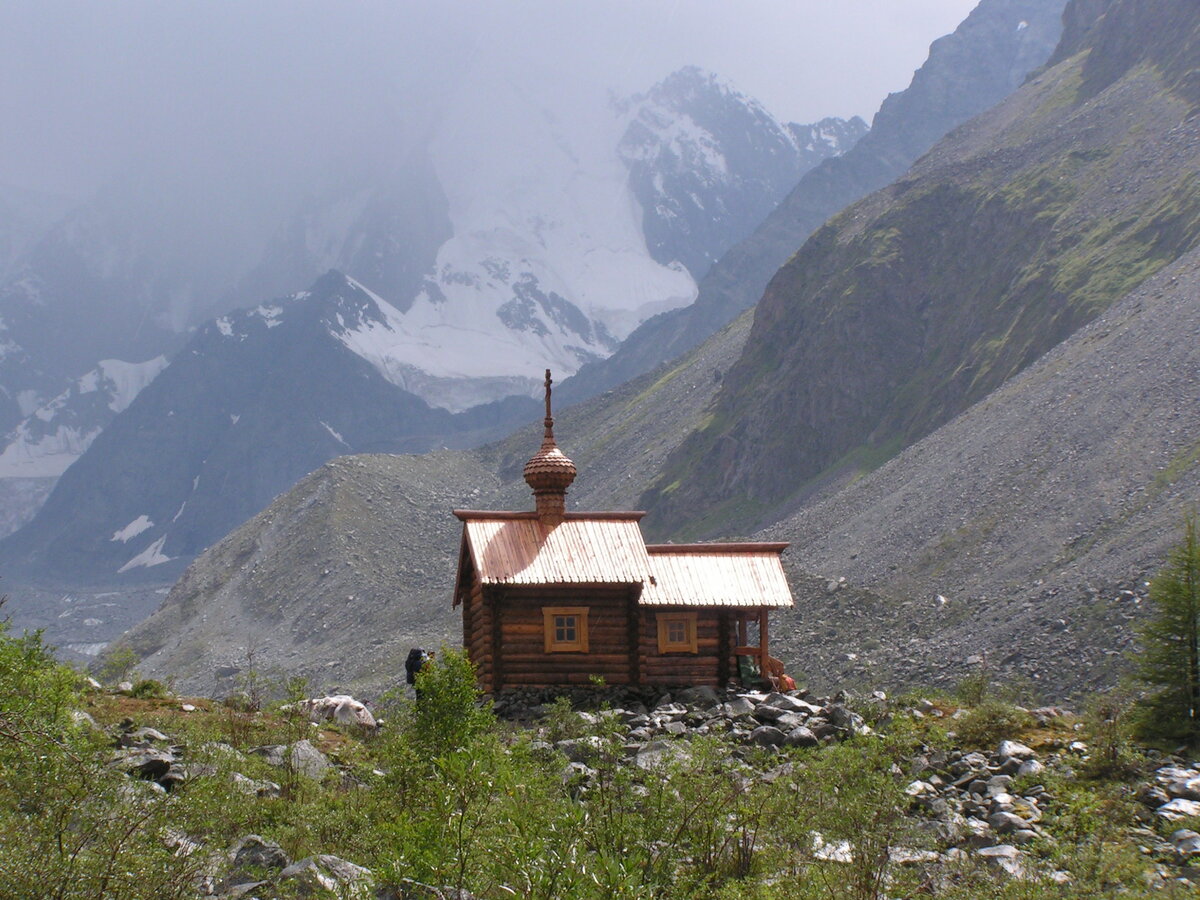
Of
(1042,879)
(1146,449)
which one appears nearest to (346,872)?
(1042,879)

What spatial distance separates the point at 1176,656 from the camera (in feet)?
76.1

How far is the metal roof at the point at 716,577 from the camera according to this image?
30047 mm

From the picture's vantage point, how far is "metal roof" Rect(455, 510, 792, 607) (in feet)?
97.9

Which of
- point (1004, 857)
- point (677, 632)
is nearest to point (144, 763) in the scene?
point (1004, 857)

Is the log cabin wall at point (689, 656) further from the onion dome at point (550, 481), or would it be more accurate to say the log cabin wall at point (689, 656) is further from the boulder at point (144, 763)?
the boulder at point (144, 763)

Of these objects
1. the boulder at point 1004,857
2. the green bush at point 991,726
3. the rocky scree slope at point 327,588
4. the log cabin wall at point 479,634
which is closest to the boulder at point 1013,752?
the green bush at point 991,726

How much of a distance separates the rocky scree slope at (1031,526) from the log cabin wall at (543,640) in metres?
19.3

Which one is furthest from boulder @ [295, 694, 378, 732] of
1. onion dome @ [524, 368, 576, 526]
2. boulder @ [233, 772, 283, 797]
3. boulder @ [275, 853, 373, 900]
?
boulder @ [275, 853, 373, 900]

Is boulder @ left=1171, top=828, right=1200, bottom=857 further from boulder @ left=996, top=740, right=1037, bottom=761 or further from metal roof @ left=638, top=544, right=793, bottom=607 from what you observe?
metal roof @ left=638, top=544, right=793, bottom=607

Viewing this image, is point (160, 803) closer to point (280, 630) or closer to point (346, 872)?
point (346, 872)

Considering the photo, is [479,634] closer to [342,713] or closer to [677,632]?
[342,713]

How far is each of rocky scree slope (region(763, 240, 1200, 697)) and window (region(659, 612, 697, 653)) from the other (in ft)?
59.5

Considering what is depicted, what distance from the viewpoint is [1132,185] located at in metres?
109

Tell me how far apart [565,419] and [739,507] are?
46.2 metres
